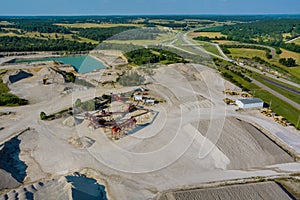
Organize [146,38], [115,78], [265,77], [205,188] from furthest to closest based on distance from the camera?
[146,38] < [265,77] < [115,78] < [205,188]

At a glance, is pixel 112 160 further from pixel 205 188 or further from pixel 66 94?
pixel 66 94

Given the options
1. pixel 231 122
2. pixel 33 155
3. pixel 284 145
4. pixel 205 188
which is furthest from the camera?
pixel 231 122

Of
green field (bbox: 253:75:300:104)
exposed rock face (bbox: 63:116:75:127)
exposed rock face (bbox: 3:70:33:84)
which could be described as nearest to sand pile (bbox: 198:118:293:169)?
exposed rock face (bbox: 63:116:75:127)

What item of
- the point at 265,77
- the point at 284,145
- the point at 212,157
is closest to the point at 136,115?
the point at 212,157

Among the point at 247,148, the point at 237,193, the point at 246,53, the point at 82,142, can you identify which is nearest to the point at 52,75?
the point at 82,142

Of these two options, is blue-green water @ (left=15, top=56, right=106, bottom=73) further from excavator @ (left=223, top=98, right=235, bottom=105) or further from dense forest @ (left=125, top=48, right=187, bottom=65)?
excavator @ (left=223, top=98, right=235, bottom=105)

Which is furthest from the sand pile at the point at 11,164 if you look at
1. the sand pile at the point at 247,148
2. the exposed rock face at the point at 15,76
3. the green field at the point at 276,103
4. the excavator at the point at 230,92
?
the excavator at the point at 230,92
